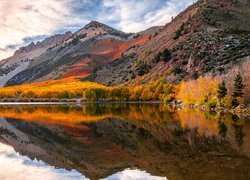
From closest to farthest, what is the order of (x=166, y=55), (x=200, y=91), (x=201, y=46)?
(x=200, y=91) → (x=201, y=46) → (x=166, y=55)

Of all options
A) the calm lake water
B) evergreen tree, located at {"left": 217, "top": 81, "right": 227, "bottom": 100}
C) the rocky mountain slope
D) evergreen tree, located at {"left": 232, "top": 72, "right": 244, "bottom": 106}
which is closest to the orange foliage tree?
evergreen tree, located at {"left": 217, "top": 81, "right": 227, "bottom": 100}

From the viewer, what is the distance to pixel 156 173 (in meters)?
19.8

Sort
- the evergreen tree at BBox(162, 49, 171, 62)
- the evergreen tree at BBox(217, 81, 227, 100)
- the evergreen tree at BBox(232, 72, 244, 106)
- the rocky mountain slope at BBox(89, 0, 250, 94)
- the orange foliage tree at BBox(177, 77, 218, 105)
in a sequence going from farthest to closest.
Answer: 1. the evergreen tree at BBox(162, 49, 171, 62)
2. the rocky mountain slope at BBox(89, 0, 250, 94)
3. the orange foliage tree at BBox(177, 77, 218, 105)
4. the evergreen tree at BBox(217, 81, 227, 100)
5. the evergreen tree at BBox(232, 72, 244, 106)

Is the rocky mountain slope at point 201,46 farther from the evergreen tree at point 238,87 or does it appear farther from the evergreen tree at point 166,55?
the evergreen tree at point 238,87

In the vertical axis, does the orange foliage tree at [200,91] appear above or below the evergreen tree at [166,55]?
below

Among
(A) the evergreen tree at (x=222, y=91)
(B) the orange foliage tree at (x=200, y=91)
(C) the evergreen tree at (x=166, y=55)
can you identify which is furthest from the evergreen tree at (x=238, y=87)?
(C) the evergreen tree at (x=166, y=55)

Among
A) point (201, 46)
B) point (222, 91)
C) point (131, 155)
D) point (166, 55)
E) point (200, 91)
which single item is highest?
point (201, 46)

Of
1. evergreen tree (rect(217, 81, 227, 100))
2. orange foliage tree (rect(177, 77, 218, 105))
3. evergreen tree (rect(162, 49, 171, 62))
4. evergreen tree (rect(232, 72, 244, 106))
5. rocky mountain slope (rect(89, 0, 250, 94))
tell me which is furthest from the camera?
evergreen tree (rect(162, 49, 171, 62))

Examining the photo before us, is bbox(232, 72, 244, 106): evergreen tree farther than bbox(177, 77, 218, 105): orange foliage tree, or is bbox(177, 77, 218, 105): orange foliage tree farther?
bbox(177, 77, 218, 105): orange foliage tree

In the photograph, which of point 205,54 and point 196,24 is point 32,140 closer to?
point 205,54

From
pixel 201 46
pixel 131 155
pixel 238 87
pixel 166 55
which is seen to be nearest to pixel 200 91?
pixel 238 87

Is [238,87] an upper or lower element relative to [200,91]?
upper

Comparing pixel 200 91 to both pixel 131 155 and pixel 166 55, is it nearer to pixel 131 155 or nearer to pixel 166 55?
pixel 131 155

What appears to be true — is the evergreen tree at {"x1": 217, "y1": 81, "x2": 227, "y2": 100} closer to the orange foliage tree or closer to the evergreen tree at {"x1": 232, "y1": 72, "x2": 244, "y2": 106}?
the evergreen tree at {"x1": 232, "y1": 72, "x2": 244, "y2": 106}
